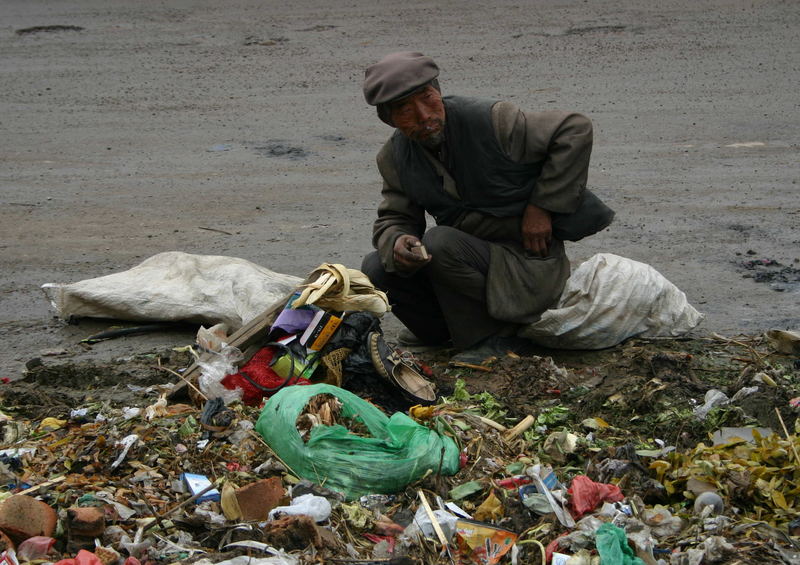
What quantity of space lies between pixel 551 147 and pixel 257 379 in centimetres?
165

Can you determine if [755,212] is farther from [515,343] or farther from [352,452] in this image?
[352,452]

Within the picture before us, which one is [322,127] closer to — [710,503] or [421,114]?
[421,114]

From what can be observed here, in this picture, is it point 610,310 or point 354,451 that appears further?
point 610,310

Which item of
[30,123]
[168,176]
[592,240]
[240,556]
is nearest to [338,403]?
[240,556]

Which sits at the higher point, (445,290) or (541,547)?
(445,290)

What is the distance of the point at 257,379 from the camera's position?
13.8 feet

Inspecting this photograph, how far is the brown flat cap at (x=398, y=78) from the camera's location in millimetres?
4227

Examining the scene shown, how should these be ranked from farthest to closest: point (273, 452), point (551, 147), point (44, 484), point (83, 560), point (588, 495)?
point (551, 147)
point (273, 452)
point (44, 484)
point (588, 495)
point (83, 560)

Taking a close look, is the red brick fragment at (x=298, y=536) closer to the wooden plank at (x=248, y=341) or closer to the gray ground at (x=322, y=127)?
the wooden plank at (x=248, y=341)

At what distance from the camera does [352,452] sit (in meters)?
3.40

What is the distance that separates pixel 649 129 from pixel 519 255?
4.50m

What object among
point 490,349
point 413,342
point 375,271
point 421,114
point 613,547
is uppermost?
point 421,114

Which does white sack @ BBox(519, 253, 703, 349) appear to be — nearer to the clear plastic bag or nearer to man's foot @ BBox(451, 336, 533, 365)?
man's foot @ BBox(451, 336, 533, 365)

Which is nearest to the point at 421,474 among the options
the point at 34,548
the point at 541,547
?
the point at 541,547
